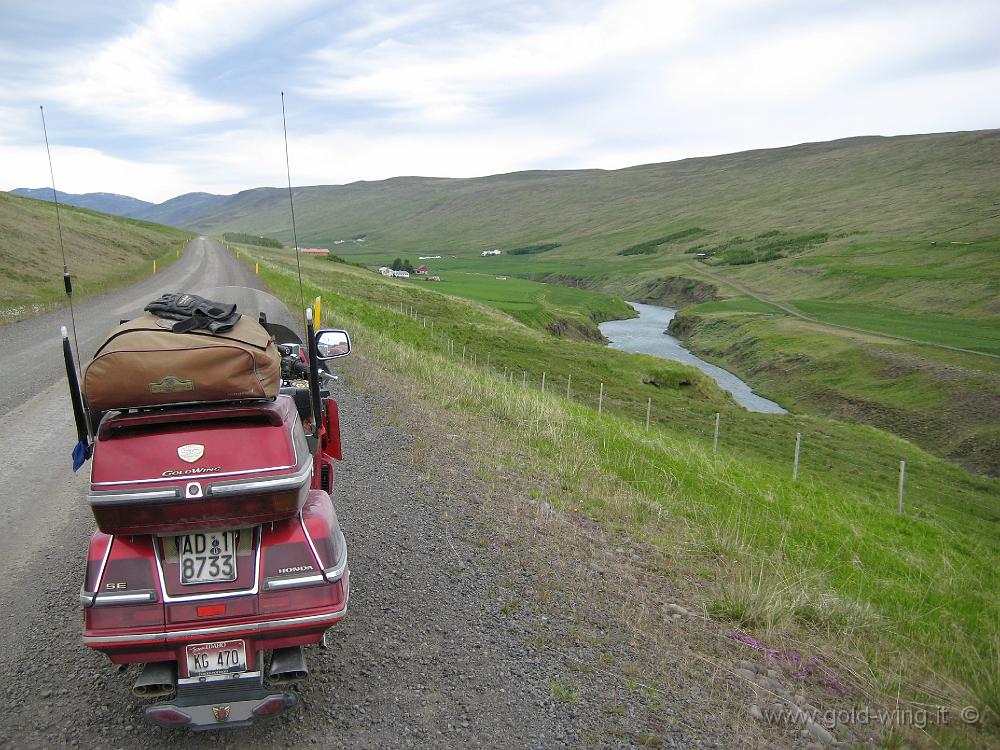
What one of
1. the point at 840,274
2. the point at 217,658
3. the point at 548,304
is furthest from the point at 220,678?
the point at 840,274

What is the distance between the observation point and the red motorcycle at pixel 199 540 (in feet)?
11.6

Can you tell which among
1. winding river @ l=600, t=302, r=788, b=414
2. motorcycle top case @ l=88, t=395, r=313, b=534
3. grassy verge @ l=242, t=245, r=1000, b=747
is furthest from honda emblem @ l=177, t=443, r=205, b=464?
winding river @ l=600, t=302, r=788, b=414

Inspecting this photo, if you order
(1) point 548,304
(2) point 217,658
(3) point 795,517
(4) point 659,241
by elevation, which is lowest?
(1) point 548,304

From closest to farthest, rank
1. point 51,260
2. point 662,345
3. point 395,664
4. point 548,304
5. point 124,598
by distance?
1. point 124,598
2. point 395,664
3. point 51,260
4. point 662,345
5. point 548,304

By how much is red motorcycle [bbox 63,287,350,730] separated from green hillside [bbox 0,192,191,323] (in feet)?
71.4

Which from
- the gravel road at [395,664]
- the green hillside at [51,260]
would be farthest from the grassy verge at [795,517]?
the green hillside at [51,260]

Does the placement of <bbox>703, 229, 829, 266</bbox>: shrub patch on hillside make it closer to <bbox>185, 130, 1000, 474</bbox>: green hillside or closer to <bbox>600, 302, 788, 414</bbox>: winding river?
<bbox>185, 130, 1000, 474</bbox>: green hillside

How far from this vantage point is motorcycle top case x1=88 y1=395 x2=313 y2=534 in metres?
3.51

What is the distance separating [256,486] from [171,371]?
0.78 m

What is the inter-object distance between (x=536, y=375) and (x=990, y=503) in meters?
18.4

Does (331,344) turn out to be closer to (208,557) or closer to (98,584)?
(208,557)

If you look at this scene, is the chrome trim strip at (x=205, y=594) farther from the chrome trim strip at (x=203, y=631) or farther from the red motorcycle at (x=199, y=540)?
the chrome trim strip at (x=203, y=631)

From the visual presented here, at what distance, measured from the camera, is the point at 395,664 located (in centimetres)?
464

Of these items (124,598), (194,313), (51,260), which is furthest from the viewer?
(51,260)
